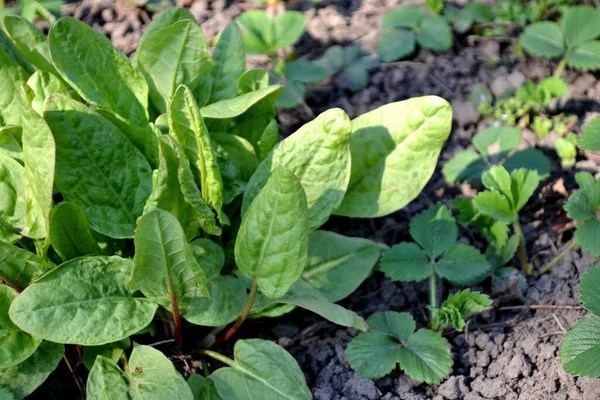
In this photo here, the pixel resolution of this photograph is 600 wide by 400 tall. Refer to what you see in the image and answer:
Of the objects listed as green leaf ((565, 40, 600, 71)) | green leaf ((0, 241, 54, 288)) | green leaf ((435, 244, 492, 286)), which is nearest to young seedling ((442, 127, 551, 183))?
green leaf ((435, 244, 492, 286))

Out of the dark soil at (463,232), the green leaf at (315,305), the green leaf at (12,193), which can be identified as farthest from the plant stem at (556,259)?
the green leaf at (12,193)

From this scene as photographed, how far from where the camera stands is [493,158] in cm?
233

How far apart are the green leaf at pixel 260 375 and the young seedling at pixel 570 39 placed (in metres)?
1.67

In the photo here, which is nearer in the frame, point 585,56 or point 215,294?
point 215,294

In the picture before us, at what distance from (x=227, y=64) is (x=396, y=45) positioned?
990 millimetres

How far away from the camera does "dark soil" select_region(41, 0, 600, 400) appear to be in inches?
72.2

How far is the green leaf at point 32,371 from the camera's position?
5.41 ft

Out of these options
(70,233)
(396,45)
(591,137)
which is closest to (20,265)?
(70,233)

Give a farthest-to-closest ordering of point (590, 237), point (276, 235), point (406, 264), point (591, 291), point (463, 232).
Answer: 1. point (463, 232)
2. point (406, 264)
3. point (590, 237)
4. point (591, 291)
5. point (276, 235)

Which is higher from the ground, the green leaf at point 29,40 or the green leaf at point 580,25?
the green leaf at point 29,40

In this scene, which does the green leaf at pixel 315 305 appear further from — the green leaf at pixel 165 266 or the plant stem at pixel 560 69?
the plant stem at pixel 560 69

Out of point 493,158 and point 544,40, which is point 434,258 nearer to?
point 493,158

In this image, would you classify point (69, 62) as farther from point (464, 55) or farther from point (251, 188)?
point (464, 55)

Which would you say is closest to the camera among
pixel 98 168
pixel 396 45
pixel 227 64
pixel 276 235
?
pixel 276 235
